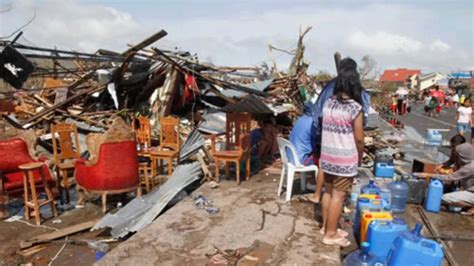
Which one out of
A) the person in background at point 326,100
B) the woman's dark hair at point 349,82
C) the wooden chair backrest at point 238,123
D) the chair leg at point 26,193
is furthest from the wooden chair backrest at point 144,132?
the woman's dark hair at point 349,82

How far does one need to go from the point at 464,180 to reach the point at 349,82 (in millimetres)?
3731

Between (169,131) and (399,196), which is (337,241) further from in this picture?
(169,131)

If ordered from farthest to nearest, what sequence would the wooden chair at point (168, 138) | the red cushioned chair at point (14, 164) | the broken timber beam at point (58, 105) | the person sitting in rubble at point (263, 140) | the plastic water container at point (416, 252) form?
1. the broken timber beam at point (58, 105)
2. the person sitting in rubble at point (263, 140)
3. the wooden chair at point (168, 138)
4. the red cushioned chair at point (14, 164)
5. the plastic water container at point (416, 252)

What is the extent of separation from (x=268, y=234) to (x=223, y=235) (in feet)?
1.80

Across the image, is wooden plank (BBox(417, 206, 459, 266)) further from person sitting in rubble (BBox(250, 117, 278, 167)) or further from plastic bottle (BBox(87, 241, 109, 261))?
plastic bottle (BBox(87, 241, 109, 261))

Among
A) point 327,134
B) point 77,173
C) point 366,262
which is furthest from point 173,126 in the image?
point 366,262

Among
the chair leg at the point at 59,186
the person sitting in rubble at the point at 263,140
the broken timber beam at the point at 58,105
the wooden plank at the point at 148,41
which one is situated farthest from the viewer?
the broken timber beam at the point at 58,105

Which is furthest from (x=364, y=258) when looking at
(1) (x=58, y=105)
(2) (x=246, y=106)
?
(1) (x=58, y=105)

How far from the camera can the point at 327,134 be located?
390cm

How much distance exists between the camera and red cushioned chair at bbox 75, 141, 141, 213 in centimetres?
588

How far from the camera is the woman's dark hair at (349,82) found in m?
3.69

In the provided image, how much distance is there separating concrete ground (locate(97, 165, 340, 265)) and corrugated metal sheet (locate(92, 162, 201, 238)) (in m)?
0.31

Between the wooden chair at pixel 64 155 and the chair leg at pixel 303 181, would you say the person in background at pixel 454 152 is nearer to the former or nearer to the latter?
the chair leg at pixel 303 181

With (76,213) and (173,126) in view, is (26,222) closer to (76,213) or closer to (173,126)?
(76,213)
